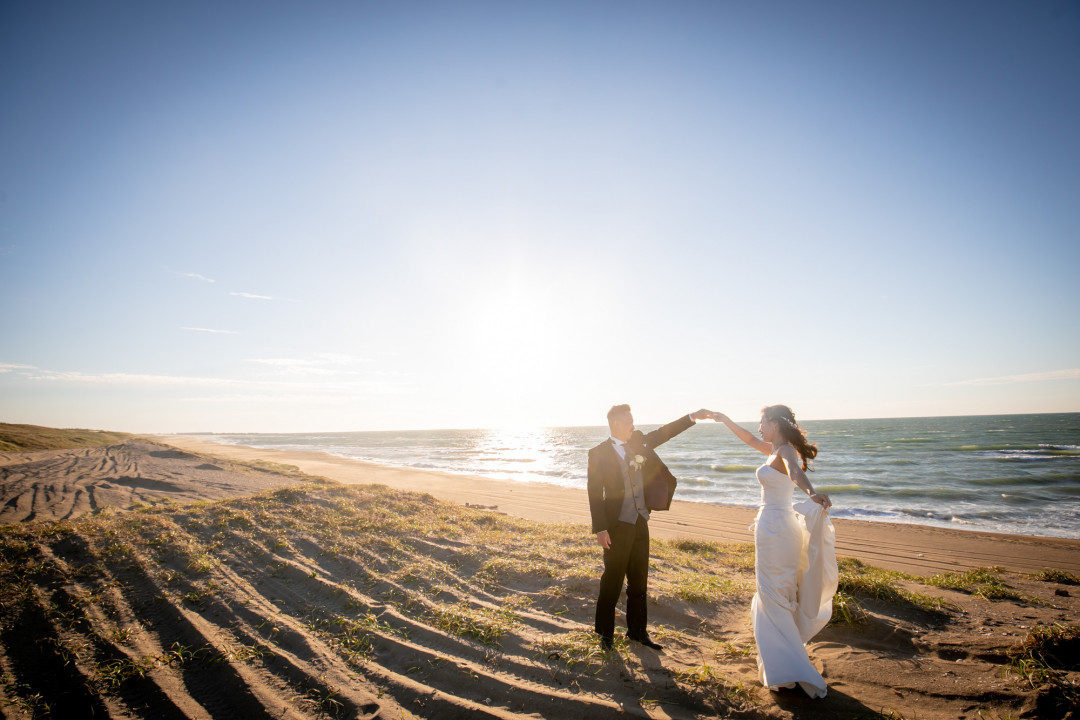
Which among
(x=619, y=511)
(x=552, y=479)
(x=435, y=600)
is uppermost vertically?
(x=619, y=511)

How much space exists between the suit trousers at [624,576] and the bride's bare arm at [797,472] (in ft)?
4.63

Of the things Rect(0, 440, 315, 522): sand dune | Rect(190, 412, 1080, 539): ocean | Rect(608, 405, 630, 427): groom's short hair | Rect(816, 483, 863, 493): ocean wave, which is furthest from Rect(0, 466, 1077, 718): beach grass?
Rect(816, 483, 863, 493): ocean wave

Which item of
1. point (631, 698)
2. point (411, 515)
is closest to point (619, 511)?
point (631, 698)

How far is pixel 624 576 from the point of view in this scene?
14.1ft

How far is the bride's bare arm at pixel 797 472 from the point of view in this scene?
340 cm

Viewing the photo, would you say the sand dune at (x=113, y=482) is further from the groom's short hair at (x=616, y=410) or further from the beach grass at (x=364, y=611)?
the groom's short hair at (x=616, y=410)

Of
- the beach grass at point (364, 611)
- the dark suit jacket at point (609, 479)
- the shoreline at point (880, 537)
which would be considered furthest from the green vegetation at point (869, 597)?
the shoreline at point (880, 537)

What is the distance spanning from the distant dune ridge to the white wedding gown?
42 centimetres

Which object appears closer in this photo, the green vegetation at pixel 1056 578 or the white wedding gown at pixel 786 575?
the white wedding gown at pixel 786 575

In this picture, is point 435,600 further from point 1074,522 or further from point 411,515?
point 1074,522

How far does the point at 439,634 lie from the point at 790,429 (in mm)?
4006

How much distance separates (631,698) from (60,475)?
23780 millimetres

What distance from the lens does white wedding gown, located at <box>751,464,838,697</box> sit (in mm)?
3490

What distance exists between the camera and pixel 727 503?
19.7 meters
